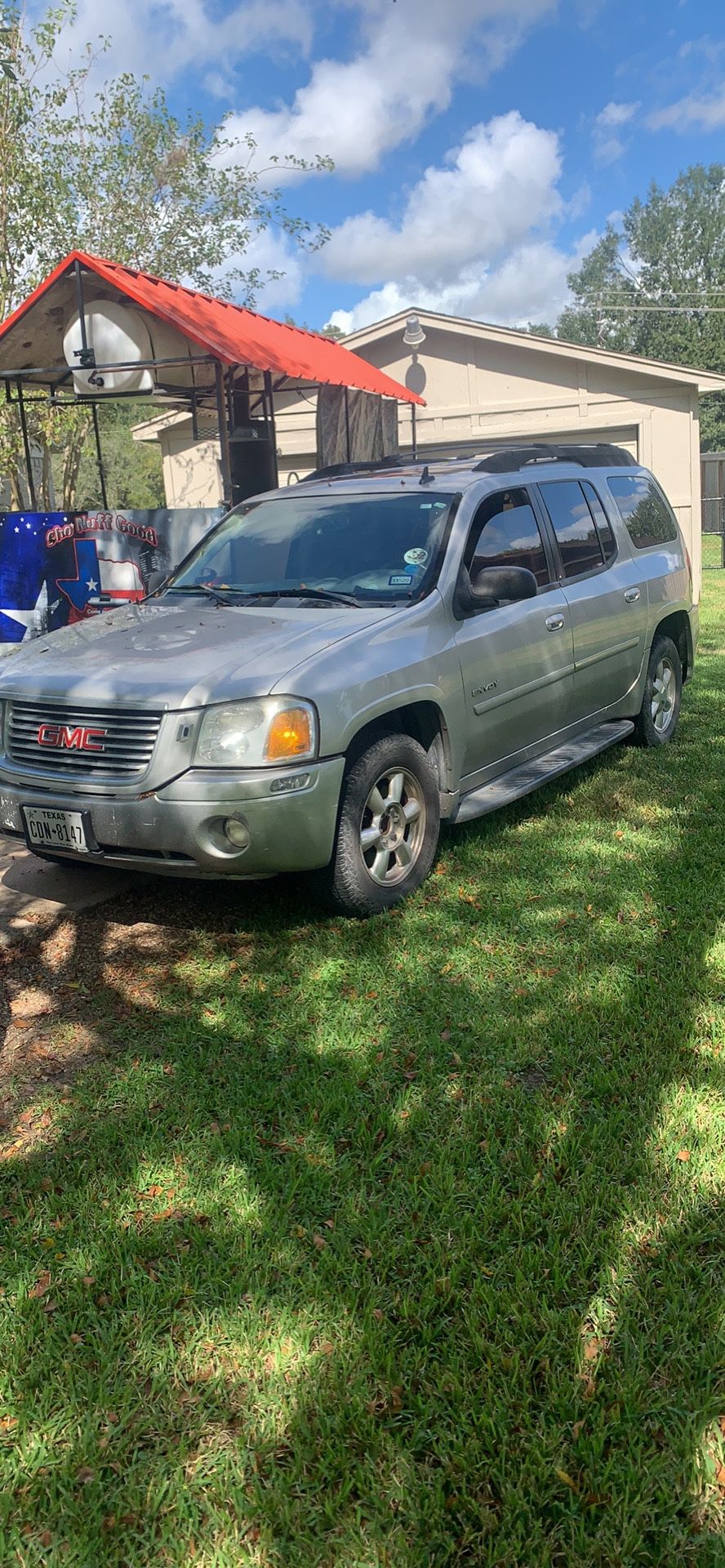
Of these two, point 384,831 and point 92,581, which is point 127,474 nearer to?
point 92,581

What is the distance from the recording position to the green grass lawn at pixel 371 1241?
2.04 meters

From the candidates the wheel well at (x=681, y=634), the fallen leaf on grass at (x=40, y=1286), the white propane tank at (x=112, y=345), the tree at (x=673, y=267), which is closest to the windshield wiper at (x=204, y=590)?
the wheel well at (x=681, y=634)

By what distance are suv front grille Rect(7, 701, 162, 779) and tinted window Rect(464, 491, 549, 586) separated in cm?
186

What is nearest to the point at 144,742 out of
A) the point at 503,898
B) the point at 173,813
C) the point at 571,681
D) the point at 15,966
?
the point at 173,813

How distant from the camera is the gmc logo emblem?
167 inches

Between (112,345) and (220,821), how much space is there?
6293 mm

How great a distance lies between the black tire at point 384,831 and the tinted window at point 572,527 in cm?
188

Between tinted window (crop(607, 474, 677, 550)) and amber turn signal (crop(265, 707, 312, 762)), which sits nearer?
amber turn signal (crop(265, 707, 312, 762))

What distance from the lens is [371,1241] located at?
8.80 ft

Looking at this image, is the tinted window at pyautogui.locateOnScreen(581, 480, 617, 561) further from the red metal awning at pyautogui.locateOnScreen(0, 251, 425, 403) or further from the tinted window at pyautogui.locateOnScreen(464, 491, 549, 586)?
the red metal awning at pyautogui.locateOnScreen(0, 251, 425, 403)

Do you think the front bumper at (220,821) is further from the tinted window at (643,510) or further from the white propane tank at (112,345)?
the white propane tank at (112,345)

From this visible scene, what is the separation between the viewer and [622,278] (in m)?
95.8

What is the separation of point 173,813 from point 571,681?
8.87 feet

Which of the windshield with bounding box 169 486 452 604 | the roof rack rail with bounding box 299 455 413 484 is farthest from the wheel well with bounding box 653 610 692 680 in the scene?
A: the windshield with bounding box 169 486 452 604
